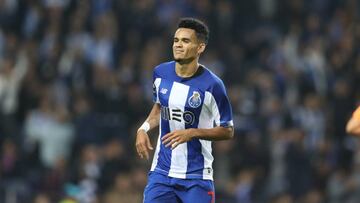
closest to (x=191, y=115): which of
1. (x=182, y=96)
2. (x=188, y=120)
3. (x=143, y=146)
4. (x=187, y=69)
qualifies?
(x=188, y=120)

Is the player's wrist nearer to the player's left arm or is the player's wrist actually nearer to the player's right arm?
the player's right arm

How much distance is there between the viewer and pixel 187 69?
9.69 meters

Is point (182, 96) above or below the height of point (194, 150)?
above

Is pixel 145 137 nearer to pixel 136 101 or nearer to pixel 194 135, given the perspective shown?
pixel 194 135

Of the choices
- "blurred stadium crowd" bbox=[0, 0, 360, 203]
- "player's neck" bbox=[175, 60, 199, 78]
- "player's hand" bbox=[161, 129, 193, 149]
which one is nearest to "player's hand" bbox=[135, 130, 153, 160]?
"player's hand" bbox=[161, 129, 193, 149]

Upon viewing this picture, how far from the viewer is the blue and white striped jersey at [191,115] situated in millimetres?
9562

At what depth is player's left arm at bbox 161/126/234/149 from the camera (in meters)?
9.06

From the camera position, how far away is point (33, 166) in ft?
56.5

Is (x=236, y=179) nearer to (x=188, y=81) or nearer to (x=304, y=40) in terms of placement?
(x=304, y=40)

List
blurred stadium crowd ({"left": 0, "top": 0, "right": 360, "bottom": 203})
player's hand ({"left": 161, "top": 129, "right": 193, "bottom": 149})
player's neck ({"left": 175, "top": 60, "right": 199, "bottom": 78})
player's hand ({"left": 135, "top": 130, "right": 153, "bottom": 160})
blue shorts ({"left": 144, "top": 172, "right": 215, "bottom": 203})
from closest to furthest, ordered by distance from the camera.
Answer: player's hand ({"left": 161, "top": 129, "right": 193, "bottom": 149}), player's hand ({"left": 135, "top": 130, "right": 153, "bottom": 160}), blue shorts ({"left": 144, "top": 172, "right": 215, "bottom": 203}), player's neck ({"left": 175, "top": 60, "right": 199, "bottom": 78}), blurred stadium crowd ({"left": 0, "top": 0, "right": 360, "bottom": 203})

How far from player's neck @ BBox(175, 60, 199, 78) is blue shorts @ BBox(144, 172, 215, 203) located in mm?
890

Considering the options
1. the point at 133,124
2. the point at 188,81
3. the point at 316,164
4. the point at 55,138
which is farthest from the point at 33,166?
the point at 188,81

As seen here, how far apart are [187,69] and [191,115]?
1.35 ft

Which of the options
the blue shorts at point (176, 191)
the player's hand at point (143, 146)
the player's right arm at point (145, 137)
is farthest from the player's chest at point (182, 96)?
the blue shorts at point (176, 191)
